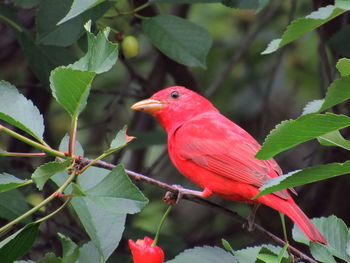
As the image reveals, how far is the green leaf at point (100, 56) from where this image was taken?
200cm

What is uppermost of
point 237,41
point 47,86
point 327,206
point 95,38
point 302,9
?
point 95,38

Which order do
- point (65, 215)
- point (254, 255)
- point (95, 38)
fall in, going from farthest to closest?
point (65, 215) < point (254, 255) < point (95, 38)

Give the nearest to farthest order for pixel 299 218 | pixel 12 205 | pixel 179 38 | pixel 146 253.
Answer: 1. pixel 146 253
2. pixel 299 218
3. pixel 12 205
4. pixel 179 38

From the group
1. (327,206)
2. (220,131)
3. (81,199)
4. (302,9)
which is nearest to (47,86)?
(220,131)

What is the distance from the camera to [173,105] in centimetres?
378

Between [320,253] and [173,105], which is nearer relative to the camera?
[320,253]

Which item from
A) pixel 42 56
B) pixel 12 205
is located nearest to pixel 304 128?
pixel 12 205

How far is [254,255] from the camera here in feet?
7.57

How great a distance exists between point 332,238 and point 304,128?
0.79 meters

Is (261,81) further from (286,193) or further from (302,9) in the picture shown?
(286,193)

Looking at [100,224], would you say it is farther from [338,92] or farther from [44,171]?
[338,92]

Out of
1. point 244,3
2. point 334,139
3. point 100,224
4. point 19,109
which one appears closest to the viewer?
A: point 334,139

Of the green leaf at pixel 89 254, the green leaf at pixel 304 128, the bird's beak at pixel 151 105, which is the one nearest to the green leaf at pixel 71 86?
the green leaf at pixel 304 128

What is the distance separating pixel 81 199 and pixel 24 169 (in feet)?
5.96
